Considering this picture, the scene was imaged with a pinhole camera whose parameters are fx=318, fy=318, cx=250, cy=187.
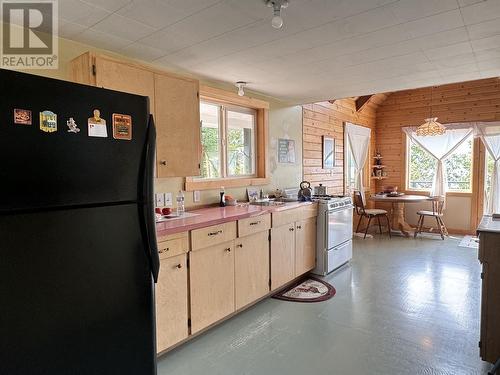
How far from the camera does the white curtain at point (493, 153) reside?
227 inches

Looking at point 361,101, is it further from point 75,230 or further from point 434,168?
point 75,230

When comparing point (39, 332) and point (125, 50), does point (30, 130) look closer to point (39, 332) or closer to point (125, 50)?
point (39, 332)

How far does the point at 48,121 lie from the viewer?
110 centimetres

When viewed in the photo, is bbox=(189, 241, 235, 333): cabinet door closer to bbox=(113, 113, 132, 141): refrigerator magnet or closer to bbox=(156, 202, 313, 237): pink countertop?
bbox=(156, 202, 313, 237): pink countertop

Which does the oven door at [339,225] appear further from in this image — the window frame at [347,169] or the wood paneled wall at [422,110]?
the wood paneled wall at [422,110]

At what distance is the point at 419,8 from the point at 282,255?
2404mm

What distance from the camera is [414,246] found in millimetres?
5398

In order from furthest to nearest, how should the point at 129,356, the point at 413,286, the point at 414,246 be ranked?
the point at 414,246 < the point at 413,286 < the point at 129,356

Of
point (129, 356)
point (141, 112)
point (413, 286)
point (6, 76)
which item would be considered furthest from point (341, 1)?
point (413, 286)

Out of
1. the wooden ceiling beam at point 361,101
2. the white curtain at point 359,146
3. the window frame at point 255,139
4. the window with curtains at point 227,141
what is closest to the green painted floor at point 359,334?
the window frame at point 255,139

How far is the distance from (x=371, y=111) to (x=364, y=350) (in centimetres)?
592

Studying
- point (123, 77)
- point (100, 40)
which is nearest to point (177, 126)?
point (123, 77)

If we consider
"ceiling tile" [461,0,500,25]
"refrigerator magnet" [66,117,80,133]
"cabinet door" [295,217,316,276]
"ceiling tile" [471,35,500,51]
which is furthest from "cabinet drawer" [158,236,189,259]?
"ceiling tile" [471,35,500,51]

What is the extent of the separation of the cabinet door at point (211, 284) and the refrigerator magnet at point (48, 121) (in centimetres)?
144
